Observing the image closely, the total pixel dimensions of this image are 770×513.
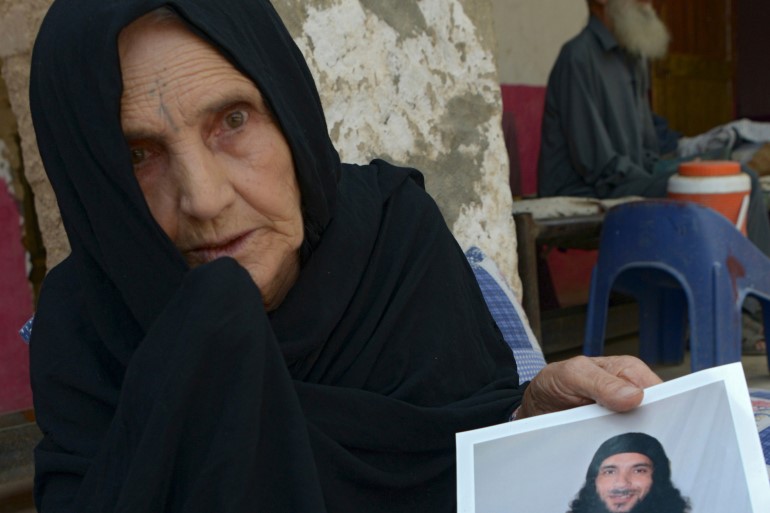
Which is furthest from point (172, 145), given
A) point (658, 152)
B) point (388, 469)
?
point (658, 152)

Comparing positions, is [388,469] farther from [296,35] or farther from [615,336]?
[615,336]

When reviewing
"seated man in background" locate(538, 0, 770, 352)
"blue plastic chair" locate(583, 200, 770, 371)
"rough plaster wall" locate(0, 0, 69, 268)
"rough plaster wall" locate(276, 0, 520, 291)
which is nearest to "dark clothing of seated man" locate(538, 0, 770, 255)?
"seated man in background" locate(538, 0, 770, 352)

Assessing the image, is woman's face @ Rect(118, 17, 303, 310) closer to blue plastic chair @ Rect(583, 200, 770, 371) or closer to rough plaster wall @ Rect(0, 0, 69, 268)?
rough plaster wall @ Rect(0, 0, 69, 268)

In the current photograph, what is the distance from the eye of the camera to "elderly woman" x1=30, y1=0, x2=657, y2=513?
1144mm

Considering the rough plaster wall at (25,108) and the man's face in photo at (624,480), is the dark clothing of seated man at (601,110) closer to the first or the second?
the rough plaster wall at (25,108)

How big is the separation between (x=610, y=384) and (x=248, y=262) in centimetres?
56

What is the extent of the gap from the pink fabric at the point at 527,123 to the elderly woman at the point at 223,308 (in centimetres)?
451

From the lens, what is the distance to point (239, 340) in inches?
44.4

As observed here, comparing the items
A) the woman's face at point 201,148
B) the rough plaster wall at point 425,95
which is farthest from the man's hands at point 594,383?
the rough plaster wall at point 425,95

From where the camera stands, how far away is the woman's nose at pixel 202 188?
1.33 metres

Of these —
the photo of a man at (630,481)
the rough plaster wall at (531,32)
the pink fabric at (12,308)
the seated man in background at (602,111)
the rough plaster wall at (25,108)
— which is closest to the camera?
the photo of a man at (630,481)

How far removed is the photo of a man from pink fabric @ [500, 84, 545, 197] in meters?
4.79

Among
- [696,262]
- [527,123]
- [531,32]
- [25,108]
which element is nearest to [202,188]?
[25,108]

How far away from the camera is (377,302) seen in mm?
1595
